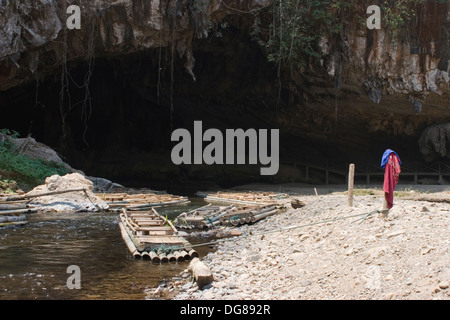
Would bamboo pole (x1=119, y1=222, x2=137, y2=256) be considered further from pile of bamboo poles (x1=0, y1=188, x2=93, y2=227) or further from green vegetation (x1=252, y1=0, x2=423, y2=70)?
green vegetation (x1=252, y1=0, x2=423, y2=70)

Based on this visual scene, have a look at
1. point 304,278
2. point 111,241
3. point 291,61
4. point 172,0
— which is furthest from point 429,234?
point 291,61

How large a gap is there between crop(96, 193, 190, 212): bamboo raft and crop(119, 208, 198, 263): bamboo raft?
16.1ft

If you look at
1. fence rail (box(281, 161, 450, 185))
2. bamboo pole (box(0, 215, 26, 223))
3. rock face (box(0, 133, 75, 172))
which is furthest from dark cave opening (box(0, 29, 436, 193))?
bamboo pole (box(0, 215, 26, 223))

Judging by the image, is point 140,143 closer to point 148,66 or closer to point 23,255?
point 148,66

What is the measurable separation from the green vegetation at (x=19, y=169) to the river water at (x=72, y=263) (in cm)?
492

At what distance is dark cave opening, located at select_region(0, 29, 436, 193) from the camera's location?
74.7ft

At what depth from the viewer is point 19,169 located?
15516mm

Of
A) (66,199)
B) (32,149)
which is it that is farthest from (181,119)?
(66,199)

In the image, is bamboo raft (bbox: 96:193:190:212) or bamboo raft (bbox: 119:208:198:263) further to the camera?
bamboo raft (bbox: 96:193:190:212)

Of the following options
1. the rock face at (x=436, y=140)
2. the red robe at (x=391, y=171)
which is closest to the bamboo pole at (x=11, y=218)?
the red robe at (x=391, y=171)

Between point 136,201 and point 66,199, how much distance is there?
2546 mm

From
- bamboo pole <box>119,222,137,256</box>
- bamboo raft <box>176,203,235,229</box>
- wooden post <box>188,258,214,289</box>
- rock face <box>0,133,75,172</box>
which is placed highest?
rock face <box>0,133,75,172</box>

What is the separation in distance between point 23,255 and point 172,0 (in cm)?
1116

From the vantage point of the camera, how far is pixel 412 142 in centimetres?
2409
